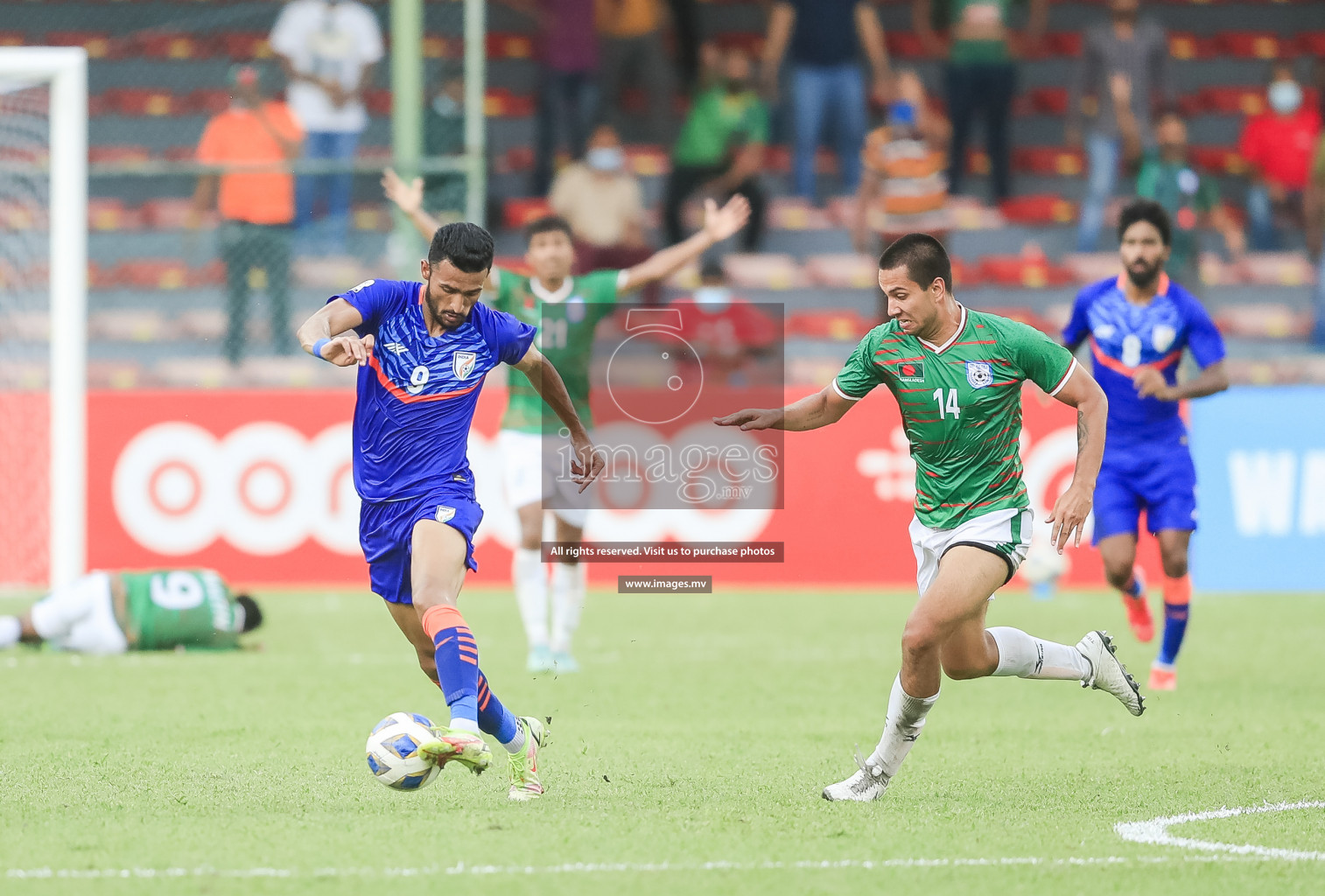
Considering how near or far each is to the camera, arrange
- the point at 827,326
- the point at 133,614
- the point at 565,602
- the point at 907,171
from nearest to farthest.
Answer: the point at 565,602 → the point at 133,614 → the point at 907,171 → the point at 827,326

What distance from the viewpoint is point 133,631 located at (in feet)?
36.5

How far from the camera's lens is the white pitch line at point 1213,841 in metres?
5.58

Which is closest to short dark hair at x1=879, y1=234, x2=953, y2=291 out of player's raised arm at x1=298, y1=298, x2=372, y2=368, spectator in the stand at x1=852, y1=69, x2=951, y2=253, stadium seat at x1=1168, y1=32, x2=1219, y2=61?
player's raised arm at x1=298, y1=298, x2=372, y2=368

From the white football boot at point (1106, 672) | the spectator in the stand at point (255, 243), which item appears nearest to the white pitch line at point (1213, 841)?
the white football boot at point (1106, 672)

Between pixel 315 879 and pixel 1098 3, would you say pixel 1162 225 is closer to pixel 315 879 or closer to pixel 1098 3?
pixel 315 879

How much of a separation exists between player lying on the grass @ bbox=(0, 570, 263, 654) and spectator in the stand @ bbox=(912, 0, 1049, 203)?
1045 cm

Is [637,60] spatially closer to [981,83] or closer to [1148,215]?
[981,83]

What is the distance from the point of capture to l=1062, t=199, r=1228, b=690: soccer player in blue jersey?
9.54m

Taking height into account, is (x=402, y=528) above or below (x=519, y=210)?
below

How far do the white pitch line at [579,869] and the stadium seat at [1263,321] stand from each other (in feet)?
43.3

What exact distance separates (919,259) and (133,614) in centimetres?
646

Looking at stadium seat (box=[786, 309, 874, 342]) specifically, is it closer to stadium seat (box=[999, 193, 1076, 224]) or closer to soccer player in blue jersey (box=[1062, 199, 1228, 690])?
stadium seat (box=[999, 193, 1076, 224])

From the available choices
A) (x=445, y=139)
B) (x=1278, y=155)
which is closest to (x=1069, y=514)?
(x=445, y=139)

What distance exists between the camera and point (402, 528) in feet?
21.4
